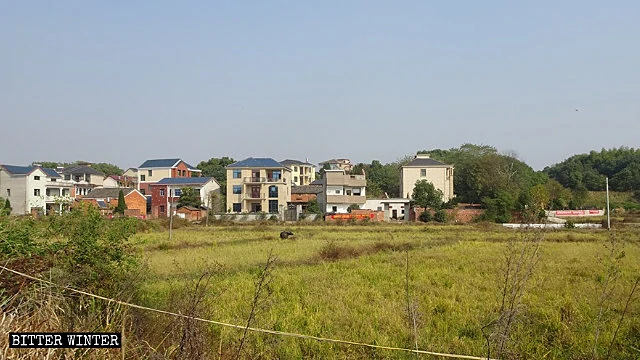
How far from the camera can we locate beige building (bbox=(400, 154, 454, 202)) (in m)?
48.7

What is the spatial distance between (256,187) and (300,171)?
69.6 feet

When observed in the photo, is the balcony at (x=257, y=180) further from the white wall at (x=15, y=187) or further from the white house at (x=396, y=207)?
the white wall at (x=15, y=187)

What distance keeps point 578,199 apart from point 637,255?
39394mm

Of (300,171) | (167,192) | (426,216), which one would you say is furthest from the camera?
(300,171)

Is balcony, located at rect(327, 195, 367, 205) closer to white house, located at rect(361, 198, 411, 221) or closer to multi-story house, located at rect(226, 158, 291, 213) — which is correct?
white house, located at rect(361, 198, 411, 221)

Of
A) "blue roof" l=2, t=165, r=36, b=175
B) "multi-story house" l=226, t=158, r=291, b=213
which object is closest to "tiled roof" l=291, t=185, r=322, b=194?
"multi-story house" l=226, t=158, r=291, b=213

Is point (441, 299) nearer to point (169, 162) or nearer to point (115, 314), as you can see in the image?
point (115, 314)

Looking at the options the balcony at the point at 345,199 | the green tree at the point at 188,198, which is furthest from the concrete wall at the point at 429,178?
the green tree at the point at 188,198

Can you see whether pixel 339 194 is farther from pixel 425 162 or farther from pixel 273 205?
pixel 425 162

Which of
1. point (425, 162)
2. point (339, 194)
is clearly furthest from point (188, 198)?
point (425, 162)

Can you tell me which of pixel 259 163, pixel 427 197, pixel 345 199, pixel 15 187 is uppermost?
pixel 259 163

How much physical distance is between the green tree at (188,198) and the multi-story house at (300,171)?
23.3 meters

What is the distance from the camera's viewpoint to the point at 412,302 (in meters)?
4.67

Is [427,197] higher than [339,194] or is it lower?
lower
